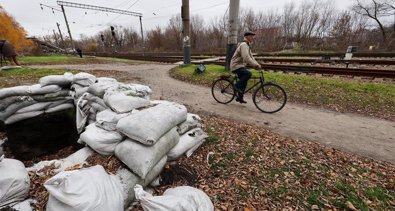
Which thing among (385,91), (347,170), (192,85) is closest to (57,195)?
(347,170)

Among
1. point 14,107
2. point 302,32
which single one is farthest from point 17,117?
point 302,32

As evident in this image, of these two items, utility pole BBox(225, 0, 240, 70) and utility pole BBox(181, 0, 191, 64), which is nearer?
utility pole BBox(225, 0, 240, 70)

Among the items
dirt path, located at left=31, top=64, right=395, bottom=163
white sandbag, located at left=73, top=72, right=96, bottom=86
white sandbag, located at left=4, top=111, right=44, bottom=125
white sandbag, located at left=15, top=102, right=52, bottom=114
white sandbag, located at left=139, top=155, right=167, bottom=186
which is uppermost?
white sandbag, located at left=73, top=72, right=96, bottom=86

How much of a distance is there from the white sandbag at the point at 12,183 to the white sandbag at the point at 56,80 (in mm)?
2237

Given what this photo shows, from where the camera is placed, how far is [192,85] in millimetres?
8336

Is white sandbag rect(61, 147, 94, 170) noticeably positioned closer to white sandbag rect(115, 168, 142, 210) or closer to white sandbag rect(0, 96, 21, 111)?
white sandbag rect(115, 168, 142, 210)

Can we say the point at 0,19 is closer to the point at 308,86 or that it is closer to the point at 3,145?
the point at 3,145

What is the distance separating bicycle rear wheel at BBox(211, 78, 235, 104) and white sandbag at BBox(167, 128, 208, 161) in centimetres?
283

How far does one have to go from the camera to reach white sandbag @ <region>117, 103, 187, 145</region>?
2.26 m

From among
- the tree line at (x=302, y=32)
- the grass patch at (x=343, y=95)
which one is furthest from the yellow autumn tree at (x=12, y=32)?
the grass patch at (x=343, y=95)

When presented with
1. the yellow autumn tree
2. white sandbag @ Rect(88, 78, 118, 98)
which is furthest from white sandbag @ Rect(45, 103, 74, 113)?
the yellow autumn tree

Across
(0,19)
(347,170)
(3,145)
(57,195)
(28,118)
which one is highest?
(0,19)

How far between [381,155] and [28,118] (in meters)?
6.14

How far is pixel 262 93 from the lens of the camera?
208 inches
